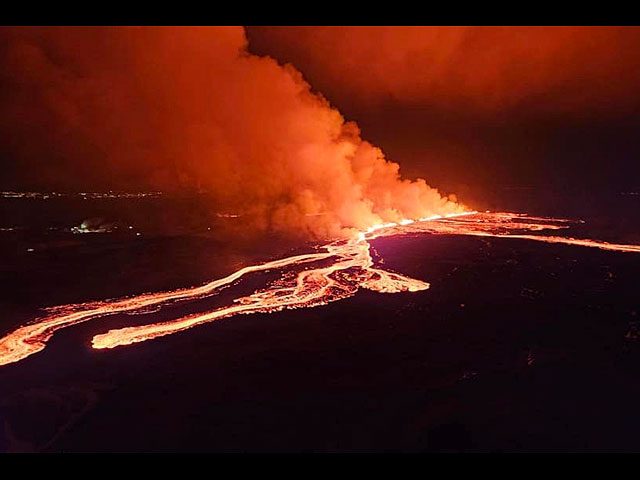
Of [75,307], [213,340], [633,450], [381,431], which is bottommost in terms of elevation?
[633,450]

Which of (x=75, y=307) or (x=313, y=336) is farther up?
(x=75, y=307)

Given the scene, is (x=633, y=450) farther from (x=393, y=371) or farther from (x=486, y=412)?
(x=393, y=371)

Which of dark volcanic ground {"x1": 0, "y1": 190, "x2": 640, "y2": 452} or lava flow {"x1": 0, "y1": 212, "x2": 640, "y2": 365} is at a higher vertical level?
lava flow {"x1": 0, "y1": 212, "x2": 640, "y2": 365}

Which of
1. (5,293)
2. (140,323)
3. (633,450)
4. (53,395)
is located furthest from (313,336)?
(5,293)

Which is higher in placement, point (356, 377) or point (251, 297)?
point (251, 297)

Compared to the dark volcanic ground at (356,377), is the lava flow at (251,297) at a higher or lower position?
higher

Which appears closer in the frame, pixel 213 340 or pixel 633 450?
pixel 633 450

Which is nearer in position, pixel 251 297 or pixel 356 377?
pixel 356 377

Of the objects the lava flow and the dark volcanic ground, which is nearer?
the dark volcanic ground
